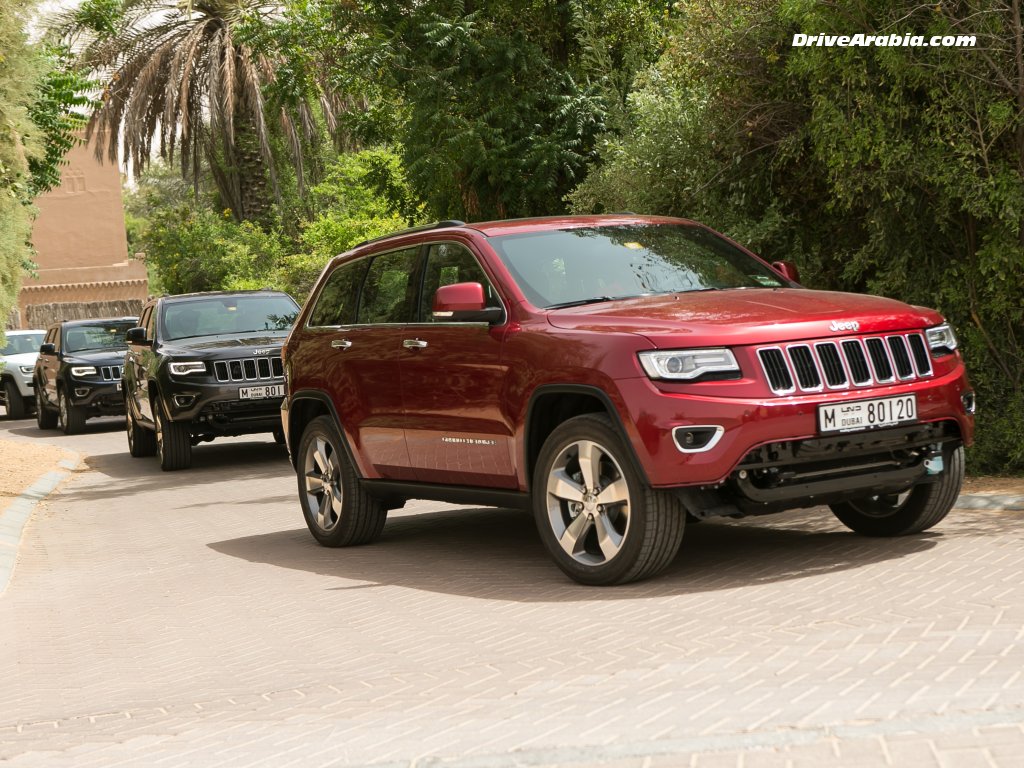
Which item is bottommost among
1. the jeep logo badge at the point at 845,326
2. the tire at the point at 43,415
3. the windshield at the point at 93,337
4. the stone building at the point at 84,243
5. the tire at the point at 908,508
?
the tire at the point at 43,415

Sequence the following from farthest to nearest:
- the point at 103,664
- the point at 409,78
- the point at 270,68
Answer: the point at 270,68, the point at 409,78, the point at 103,664

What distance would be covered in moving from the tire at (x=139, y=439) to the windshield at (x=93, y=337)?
18.4ft

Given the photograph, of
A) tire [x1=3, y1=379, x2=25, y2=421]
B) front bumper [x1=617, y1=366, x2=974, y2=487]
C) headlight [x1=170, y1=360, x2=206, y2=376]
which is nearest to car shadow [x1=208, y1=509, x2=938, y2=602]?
front bumper [x1=617, y1=366, x2=974, y2=487]

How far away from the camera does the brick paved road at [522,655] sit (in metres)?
4.79

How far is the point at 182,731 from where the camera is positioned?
5.48m

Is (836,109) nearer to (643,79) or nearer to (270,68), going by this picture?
(643,79)

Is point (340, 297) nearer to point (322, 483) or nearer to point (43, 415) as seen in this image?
point (322, 483)

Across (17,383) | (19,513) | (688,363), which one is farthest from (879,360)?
(17,383)

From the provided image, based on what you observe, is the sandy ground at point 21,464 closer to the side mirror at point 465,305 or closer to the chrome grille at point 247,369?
the chrome grille at point 247,369

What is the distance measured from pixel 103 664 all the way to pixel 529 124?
39.3ft

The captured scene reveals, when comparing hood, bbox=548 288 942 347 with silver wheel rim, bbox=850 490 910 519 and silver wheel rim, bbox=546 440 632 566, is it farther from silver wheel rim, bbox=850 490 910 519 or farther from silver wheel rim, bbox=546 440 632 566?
silver wheel rim, bbox=850 490 910 519

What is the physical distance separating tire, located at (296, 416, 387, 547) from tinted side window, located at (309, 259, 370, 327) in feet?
2.13

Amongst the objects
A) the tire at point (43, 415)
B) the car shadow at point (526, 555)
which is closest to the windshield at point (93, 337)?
the tire at point (43, 415)

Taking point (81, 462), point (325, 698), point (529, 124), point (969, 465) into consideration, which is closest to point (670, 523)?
point (325, 698)
